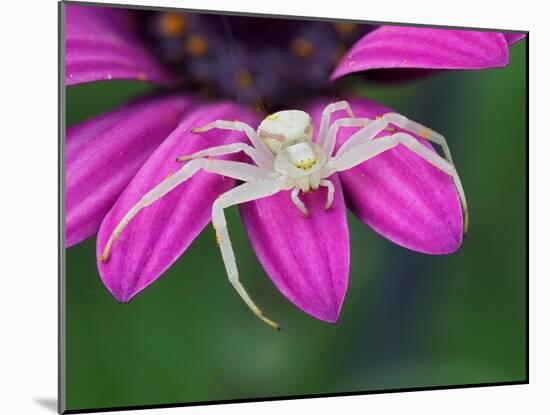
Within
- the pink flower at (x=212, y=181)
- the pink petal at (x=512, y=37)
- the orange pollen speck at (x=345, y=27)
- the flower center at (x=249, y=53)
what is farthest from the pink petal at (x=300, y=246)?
the pink petal at (x=512, y=37)

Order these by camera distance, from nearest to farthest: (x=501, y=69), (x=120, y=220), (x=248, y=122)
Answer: (x=120, y=220), (x=248, y=122), (x=501, y=69)

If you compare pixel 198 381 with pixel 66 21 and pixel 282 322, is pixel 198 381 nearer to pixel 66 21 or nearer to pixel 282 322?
pixel 282 322

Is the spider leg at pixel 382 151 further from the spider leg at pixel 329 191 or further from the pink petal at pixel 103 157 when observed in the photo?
the pink petal at pixel 103 157

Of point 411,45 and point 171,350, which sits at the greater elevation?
point 411,45

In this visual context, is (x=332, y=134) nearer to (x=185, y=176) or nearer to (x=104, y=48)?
(x=185, y=176)

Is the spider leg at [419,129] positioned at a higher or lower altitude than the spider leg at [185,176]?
higher
